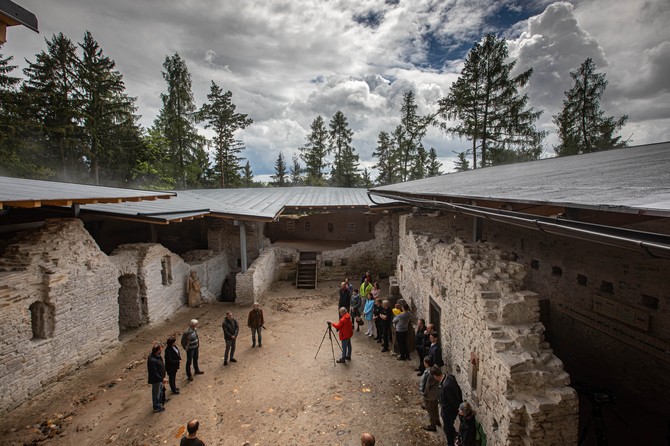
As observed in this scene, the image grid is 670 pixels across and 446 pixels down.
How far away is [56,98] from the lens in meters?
21.2

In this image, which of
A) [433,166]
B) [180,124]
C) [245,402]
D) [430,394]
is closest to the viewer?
[430,394]

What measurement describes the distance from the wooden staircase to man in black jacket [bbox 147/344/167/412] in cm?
873

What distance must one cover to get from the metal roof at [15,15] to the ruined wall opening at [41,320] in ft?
19.1

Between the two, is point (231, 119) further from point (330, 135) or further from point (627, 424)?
point (627, 424)

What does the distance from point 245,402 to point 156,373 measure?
182 centimetres

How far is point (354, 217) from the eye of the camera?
20.5m

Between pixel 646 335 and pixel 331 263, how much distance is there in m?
11.7

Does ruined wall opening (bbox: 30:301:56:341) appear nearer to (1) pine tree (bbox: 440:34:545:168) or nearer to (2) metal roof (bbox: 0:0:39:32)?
(2) metal roof (bbox: 0:0:39:32)

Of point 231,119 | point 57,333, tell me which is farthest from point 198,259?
point 231,119

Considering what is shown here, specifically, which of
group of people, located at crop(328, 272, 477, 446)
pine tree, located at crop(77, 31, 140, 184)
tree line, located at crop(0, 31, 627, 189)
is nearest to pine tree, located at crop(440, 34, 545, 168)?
tree line, located at crop(0, 31, 627, 189)

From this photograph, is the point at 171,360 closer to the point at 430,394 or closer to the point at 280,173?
the point at 430,394

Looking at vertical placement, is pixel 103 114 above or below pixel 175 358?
above

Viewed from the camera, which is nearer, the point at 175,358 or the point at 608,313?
the point at 175,358

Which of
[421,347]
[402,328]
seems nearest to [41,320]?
[402,328]
